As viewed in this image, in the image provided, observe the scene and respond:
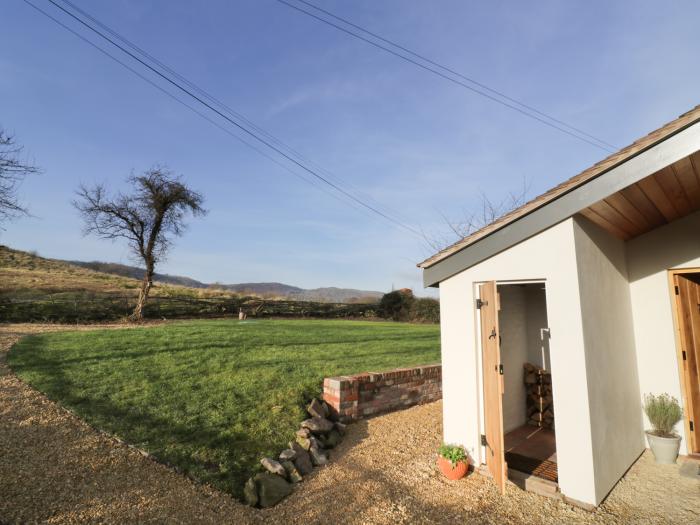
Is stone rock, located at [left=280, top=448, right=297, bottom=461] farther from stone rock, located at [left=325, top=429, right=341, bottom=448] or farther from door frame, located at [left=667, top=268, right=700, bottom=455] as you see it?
door frame, located at [left=667, top=268, right=700, bottom=455]

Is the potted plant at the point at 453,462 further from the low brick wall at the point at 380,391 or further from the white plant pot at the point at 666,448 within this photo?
the white plant pot at the point at 666,448

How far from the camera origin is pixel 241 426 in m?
5.01

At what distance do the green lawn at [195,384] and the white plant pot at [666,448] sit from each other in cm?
467

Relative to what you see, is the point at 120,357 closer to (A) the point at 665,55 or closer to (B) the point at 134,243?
(B) the point at 134,243

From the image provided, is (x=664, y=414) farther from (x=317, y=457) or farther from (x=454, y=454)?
(x=317, y=457)

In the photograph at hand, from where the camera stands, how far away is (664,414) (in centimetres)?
497

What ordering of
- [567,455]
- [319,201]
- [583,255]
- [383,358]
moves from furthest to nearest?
1. [319,201]
2. [383,358]
3. [583,255]
4. [567,455]

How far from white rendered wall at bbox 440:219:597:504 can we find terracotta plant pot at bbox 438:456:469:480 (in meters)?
0.23

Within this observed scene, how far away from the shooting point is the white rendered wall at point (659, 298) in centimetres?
518

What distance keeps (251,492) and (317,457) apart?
1.15 meters

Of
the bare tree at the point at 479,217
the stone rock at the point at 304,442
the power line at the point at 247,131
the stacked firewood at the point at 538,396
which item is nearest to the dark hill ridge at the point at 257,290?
the bare tree at the point at 479,217

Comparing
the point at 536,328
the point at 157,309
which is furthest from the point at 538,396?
the point at 157,309

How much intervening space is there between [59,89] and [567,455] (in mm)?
12414

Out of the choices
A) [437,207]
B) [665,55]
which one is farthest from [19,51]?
[437,207]
